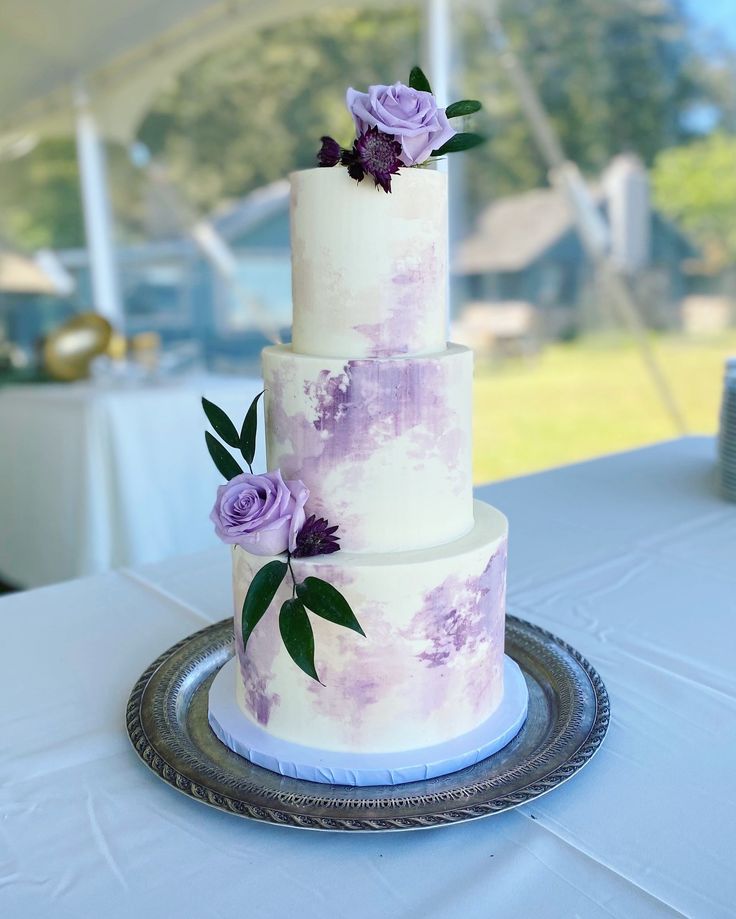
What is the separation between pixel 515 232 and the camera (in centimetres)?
427

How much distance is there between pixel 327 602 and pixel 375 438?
4.9 inches

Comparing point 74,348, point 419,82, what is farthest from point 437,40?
point 419,82

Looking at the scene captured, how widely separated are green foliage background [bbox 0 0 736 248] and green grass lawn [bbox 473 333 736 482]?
1012 mm

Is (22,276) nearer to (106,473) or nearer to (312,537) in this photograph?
(106,473)

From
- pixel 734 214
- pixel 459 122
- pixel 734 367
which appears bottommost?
pixel 734 367

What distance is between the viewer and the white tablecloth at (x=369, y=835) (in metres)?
0.45

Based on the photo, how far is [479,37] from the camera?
12.2 ft

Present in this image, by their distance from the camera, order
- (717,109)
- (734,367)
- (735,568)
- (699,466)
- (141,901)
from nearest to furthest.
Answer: (141,901), (735,568), (734,367), (699,466), (717,109)

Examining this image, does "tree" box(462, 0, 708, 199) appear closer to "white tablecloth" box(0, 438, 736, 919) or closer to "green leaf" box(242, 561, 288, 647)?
"white tablecloth" box(0, 438, 736, 919)

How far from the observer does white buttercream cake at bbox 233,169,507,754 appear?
0.56 metres

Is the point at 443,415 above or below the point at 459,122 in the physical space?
below

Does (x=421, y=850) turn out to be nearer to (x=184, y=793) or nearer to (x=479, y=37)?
(x=184, y=793)

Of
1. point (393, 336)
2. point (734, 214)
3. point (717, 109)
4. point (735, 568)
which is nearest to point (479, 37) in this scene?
point (717, 109)

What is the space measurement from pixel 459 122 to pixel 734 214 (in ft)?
12.4
